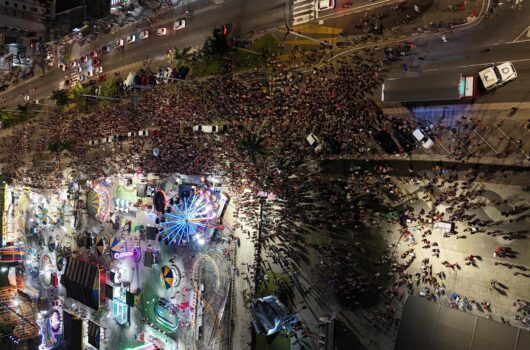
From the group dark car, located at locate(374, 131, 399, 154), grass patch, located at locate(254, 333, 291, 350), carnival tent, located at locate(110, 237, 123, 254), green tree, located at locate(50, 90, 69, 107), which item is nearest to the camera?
dark car, located at locate(374, 131, 399, 154)

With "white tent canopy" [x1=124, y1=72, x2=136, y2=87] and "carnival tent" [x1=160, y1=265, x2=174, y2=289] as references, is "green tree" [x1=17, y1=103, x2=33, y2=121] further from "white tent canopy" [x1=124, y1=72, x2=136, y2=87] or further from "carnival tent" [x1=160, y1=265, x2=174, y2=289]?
"carnival tent" [x1=160, y1=265, x2=174, y2=289]

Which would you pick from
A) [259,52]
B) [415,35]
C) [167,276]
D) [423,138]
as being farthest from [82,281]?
[415,35]

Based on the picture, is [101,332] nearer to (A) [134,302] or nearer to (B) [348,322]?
(A) [134,302]

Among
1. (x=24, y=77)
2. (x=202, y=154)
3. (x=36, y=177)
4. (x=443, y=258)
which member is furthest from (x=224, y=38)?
(x=24, y=77)

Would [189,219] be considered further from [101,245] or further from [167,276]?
[101,245]

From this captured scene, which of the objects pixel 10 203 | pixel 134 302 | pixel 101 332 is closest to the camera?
pixel 134 302

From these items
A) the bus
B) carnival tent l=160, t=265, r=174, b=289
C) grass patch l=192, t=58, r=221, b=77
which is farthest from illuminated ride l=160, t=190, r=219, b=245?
the bus
